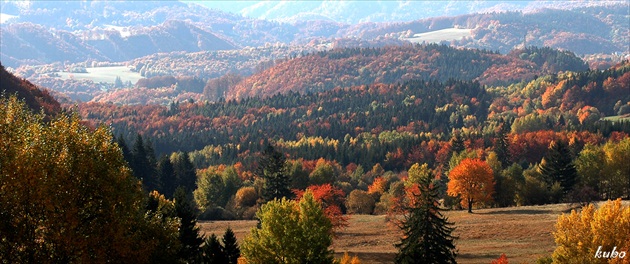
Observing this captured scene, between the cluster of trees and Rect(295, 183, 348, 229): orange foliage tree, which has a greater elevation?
the cluster of trees

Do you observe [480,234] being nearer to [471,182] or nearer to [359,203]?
[471,182]

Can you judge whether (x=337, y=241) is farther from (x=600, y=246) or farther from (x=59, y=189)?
(x=59, y=189)

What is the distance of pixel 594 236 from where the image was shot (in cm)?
5938

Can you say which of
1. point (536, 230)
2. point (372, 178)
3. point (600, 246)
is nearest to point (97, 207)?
point (600, 246)

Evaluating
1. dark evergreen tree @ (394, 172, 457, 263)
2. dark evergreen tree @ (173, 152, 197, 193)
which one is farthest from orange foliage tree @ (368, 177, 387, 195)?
dark evergreen tree @ (394, 172, 457, 263)

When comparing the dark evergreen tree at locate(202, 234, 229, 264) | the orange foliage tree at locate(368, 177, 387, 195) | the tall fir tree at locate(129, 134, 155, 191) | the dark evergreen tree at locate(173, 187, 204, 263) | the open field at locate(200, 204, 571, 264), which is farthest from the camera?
the orange foliage tree at locate(368, 177, 387, 195)

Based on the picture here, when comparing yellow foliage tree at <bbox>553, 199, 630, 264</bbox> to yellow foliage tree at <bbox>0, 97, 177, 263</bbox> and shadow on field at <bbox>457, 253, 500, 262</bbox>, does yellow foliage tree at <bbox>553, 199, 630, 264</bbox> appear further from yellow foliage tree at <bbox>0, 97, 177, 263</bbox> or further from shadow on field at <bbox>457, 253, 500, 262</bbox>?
yellow foliage tree at <bbox>0, 97, 177, 263</bbox>

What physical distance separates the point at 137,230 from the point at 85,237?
12.9 feet

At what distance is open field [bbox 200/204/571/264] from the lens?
82938mm

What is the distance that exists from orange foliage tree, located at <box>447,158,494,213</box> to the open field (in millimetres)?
2749

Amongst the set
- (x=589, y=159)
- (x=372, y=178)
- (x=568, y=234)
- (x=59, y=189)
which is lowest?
(x=372, y=178)

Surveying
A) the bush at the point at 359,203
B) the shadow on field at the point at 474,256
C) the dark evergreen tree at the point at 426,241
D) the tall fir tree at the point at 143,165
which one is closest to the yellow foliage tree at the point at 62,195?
the dark evergreen tree at the point at 426,241

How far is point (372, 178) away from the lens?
A: 574 ft

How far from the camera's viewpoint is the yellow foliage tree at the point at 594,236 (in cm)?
5884
